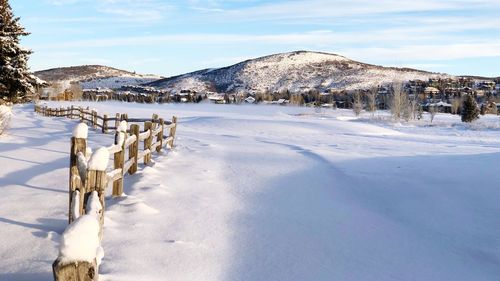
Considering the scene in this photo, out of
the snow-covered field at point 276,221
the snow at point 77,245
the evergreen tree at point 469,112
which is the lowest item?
the snow-covered field at point 276,221

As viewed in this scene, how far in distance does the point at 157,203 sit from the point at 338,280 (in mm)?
3453

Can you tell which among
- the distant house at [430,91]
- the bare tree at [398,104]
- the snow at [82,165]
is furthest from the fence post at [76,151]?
the distant house at [430,91]

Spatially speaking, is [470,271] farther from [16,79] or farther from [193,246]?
[16,79]

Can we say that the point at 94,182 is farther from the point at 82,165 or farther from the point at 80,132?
the point at 80,132

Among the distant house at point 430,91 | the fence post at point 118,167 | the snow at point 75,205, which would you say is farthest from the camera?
the distant house at point 430,91

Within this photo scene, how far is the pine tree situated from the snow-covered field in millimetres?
10321

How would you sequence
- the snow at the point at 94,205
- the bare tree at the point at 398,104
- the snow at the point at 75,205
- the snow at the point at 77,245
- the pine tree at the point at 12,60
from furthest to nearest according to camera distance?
1. the bare tree at the point at 398,104
2. the pine tree at the point at 12,60
3. the snow at the point at 75,205
4. the snow at the point at 94,205
5. the snow at the point at 77,245

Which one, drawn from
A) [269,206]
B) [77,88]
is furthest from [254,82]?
[269,206]

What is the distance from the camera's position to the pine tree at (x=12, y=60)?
19.9 metres

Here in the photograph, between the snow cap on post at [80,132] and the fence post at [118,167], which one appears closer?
the snow cap on post at [80,132]

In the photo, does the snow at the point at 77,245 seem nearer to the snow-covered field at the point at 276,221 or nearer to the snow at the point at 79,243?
the snow at the point at 79,243

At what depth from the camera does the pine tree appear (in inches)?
→ 785

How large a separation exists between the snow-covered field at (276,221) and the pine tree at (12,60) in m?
10.3

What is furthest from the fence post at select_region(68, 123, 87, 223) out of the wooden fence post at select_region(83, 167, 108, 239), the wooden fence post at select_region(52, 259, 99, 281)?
the wooden fence post at select_region(52, 259, 99, 281)
